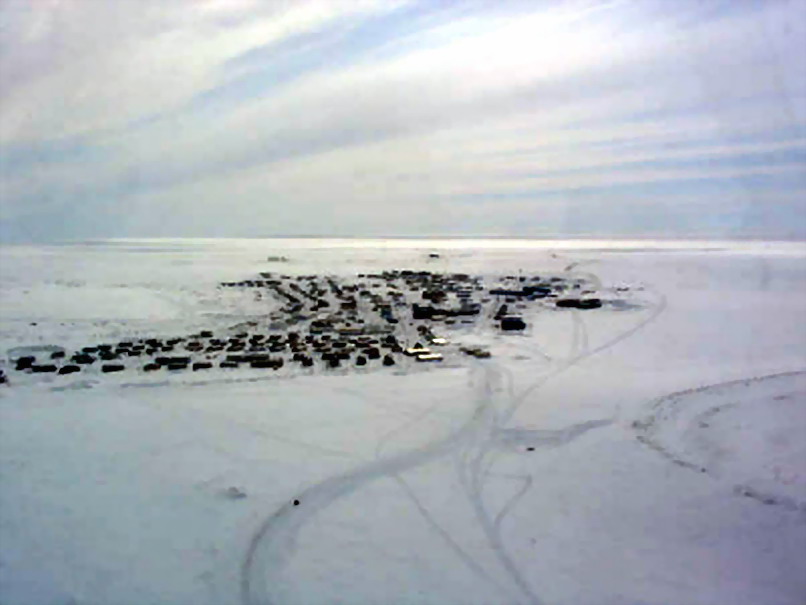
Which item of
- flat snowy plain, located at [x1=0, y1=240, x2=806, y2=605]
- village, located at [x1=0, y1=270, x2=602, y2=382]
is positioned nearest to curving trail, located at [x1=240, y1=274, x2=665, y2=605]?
flat snowy plain, located at [x1=0, y1=240, x2=806, y2=605]

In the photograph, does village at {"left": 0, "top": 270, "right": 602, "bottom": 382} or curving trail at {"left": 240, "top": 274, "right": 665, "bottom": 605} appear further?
village at {"left": 0, "top": 270, "right": 602, "bottom": 382}

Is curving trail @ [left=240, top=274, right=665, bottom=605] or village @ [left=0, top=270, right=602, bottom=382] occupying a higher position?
village @ [left=0, top=270, right=602, bottom=382]

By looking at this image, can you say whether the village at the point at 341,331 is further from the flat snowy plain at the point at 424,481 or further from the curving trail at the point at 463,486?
the curving trail at the point at 463,486

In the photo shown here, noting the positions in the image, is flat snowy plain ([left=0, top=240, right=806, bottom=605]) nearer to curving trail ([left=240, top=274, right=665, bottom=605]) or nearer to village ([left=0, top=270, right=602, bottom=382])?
curving trail ([left=240, top=274, right=665, bottom=605])

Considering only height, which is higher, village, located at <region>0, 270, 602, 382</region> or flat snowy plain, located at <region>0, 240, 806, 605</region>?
village, located at <region>0, 270, 602, 382</region>

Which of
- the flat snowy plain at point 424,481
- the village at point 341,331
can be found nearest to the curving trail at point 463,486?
the flat snowy plain at point 424,481

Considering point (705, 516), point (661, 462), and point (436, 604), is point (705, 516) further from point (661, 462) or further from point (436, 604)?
point (436, 604)
